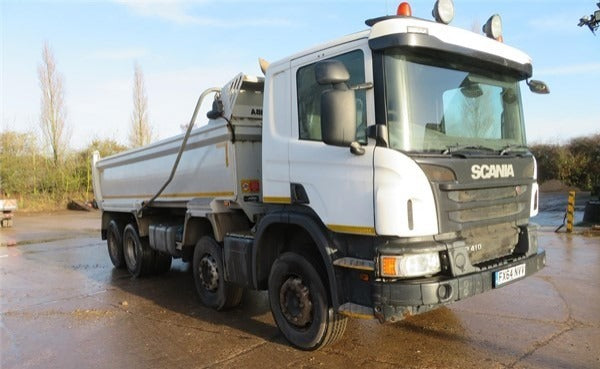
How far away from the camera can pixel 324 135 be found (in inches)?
150

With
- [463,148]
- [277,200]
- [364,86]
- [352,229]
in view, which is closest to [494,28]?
[463,148]

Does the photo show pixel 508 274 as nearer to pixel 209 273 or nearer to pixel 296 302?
pixel 296 302

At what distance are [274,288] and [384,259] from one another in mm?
1513

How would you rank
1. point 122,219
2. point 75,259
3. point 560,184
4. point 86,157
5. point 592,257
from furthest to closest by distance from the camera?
1. point 86,157
2. point 560,184
3. point 75,259
4. point 122,219
5. point 592,257

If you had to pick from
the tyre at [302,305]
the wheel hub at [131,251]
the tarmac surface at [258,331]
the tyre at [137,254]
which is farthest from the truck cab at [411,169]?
the wheel hub at [131,251]

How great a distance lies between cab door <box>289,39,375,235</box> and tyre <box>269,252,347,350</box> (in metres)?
0.62

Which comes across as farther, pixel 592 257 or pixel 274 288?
pixel 592 257

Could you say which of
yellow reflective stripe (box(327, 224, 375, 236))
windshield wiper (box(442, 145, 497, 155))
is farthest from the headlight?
windshield wiper (box(442, 145, 497, 155))

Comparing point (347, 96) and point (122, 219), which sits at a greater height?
point (347, 96)

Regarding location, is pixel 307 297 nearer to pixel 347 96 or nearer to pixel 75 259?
pixel 347 96

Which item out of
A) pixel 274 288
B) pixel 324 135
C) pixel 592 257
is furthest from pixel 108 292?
pixel 592 257

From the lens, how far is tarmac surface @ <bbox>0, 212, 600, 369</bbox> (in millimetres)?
4348

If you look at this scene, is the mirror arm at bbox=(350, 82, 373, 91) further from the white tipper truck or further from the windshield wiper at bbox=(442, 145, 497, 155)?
the windshield wiper at bbox=(442, 145, 497, 155)

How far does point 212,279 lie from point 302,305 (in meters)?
→ 1.96
